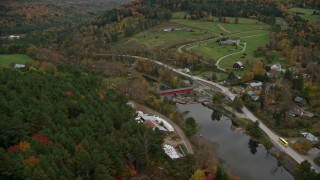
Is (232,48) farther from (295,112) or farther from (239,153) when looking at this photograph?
(239,153)

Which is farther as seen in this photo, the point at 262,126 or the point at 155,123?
the point at 262,126

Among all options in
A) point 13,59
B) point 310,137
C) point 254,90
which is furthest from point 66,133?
point 13,59

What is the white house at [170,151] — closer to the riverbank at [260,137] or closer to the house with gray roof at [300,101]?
the riverbank at [260,137]

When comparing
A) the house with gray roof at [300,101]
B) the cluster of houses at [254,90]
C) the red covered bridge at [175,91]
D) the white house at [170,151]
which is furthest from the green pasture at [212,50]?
the white house at [170,151]

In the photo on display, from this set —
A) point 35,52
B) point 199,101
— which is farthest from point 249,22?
point 35,52

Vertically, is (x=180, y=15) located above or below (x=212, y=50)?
above

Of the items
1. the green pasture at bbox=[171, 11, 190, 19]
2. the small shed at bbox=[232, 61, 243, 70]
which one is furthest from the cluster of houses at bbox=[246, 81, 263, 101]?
the green pasture at bbox=[171, 11, 190, 19]

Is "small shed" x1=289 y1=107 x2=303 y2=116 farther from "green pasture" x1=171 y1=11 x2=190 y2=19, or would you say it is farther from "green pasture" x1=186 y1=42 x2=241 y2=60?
"green pasture" x1=171 y1=11 x2=190 y2=19
